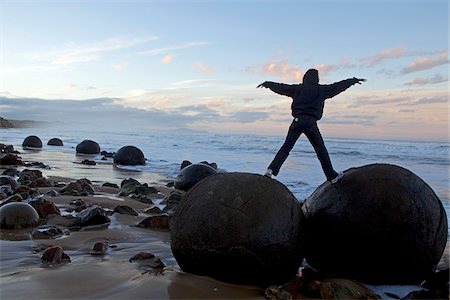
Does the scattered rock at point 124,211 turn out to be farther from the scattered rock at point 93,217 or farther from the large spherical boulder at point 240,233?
the large spherical boulder at point 240,233

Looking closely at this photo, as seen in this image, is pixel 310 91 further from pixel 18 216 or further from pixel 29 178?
pixel 29 178

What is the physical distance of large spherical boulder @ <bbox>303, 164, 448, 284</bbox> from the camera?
4.52 metres

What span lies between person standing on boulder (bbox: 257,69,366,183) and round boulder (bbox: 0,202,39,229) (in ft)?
11.2

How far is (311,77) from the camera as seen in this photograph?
582 centimetres

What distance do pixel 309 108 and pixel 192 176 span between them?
628cm

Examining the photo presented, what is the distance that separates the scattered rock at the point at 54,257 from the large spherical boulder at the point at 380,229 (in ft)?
8.49

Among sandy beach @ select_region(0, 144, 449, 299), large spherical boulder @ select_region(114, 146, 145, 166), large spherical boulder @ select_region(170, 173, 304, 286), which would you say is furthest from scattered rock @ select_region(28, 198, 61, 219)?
large spherical boulder @ select_region(114, 146, 145, 166)

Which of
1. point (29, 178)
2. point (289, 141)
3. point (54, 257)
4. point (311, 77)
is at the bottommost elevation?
point (54, 257)

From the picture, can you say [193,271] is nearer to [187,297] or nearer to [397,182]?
[187,297]

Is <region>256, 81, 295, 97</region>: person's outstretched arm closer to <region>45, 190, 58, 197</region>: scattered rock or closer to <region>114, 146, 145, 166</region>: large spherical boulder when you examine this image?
<region>45, 190, 58, 197</region>: scattered rock

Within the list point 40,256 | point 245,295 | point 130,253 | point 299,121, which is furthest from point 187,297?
point 299,121

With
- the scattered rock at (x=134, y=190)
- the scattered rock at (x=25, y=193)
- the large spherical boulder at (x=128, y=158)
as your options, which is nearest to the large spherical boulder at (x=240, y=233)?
the scattered rock at (x=25, y=193)

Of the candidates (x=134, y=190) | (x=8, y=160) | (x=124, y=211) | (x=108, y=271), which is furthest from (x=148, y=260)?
(x=8, y=160)

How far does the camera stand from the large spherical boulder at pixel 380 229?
14.8 feet
